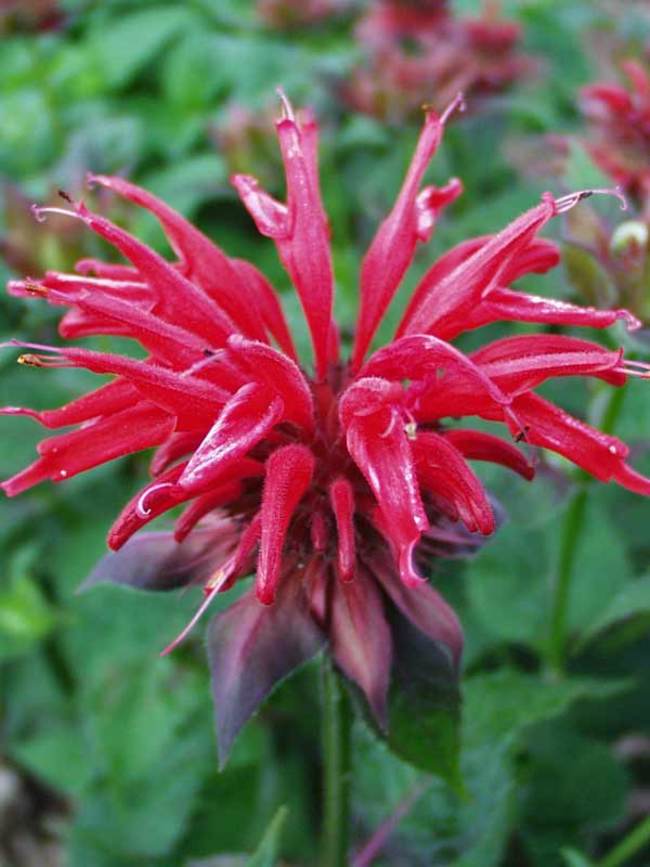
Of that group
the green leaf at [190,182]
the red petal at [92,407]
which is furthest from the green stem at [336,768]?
the green leaf at [190,182]

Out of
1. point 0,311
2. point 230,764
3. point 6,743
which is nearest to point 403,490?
point 0,311

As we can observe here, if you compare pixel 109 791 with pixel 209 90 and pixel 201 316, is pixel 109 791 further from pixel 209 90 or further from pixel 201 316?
pixel 209 90

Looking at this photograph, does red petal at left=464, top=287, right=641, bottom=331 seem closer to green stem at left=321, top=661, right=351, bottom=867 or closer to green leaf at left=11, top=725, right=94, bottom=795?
green stem at left=321, top=661, right=351, bottom=867

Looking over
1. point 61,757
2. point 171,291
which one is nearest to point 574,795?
point 61,757

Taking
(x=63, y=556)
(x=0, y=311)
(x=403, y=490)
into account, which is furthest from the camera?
(x=63, y=556)

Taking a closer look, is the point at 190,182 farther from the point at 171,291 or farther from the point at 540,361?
the point at 540,361

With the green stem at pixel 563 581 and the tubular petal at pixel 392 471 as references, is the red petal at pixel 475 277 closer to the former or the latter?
the tubular petal at pixel 392 471

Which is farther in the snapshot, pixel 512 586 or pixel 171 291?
pixel 512 586
